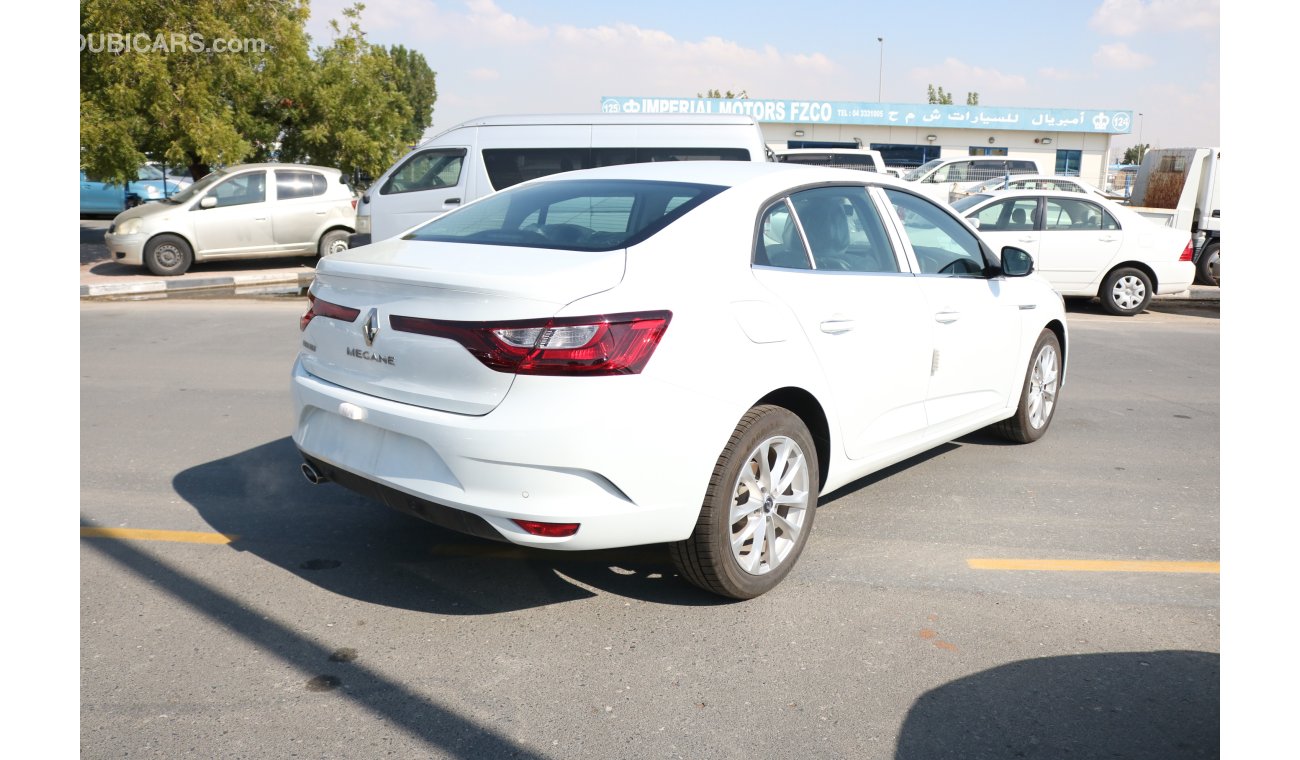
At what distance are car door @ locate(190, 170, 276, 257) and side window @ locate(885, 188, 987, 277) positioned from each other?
12908mm

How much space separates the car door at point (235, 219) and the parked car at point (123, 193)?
483 inches

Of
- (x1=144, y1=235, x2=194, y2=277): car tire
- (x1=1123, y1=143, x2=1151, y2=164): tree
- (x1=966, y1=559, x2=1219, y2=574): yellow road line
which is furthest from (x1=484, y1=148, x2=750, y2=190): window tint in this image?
(x1=1123, y1=143, x2=1151, y2=164): tree

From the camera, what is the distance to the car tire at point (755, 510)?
11.8 feet

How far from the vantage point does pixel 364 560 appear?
4234 mm

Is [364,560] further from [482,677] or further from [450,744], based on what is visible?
[450,744]

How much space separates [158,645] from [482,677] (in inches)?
43.8

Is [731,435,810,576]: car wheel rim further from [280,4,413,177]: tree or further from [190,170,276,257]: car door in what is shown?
[280,4,413,177]: tree

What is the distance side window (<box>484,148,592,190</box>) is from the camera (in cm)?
1303

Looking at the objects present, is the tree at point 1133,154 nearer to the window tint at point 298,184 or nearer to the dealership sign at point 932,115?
the dealership sign at point 932,115

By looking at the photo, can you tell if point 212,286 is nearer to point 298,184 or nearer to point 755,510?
point 298,184

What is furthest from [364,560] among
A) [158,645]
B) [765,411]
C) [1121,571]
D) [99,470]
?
[1121,571]

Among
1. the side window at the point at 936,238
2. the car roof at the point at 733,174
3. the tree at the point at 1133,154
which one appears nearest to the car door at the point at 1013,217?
the side window at the point at 936,238

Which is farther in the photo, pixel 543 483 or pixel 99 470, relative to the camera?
pixel 99 470

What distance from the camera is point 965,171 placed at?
83.8 feet
